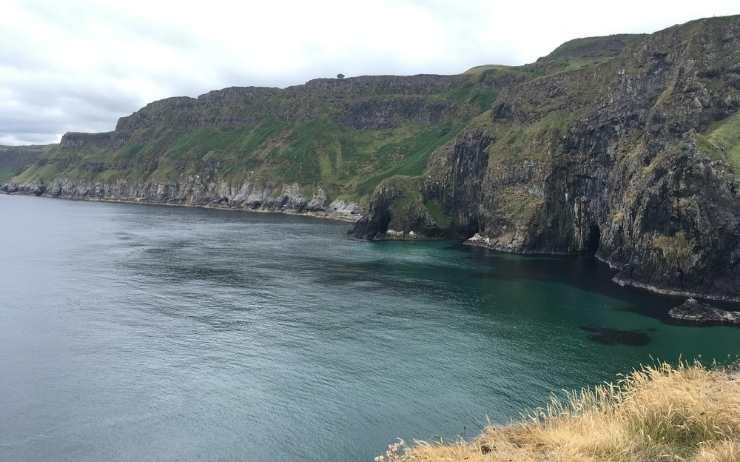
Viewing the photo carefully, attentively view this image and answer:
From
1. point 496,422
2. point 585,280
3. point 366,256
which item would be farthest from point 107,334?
point 585,280

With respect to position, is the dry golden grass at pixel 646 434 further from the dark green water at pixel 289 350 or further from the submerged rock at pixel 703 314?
the submerged rock at pixel 703 314

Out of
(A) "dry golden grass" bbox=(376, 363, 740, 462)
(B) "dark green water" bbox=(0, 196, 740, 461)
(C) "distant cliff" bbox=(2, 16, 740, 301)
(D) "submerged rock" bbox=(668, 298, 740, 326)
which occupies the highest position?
(C) "distant cliff" bbox=(2, 16, 740, 301)

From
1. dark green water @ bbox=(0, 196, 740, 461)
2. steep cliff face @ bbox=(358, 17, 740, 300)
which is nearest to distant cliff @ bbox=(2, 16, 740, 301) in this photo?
steep cliff face @ bbox=(358, 17, 740, 300)

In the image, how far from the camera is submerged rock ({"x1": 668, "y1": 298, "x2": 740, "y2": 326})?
6719 cm

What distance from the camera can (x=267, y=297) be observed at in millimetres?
81062

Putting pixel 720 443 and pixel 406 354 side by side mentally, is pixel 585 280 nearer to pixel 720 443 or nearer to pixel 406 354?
pixel 406 354

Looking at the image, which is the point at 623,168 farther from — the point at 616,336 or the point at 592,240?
A: the point at 616,336

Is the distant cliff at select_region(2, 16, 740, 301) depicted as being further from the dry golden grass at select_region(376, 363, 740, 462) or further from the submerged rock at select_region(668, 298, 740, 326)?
the dry golden grass at select_region(376, 363, 740, 462)

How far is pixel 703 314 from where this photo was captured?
68.9 m

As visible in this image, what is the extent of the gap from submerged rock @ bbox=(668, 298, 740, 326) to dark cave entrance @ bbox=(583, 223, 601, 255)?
190 feet

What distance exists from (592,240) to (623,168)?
2282 cm

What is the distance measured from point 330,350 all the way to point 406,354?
8.18 m

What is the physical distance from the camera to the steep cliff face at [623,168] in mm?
83750

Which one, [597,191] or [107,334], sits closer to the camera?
[107,334]
